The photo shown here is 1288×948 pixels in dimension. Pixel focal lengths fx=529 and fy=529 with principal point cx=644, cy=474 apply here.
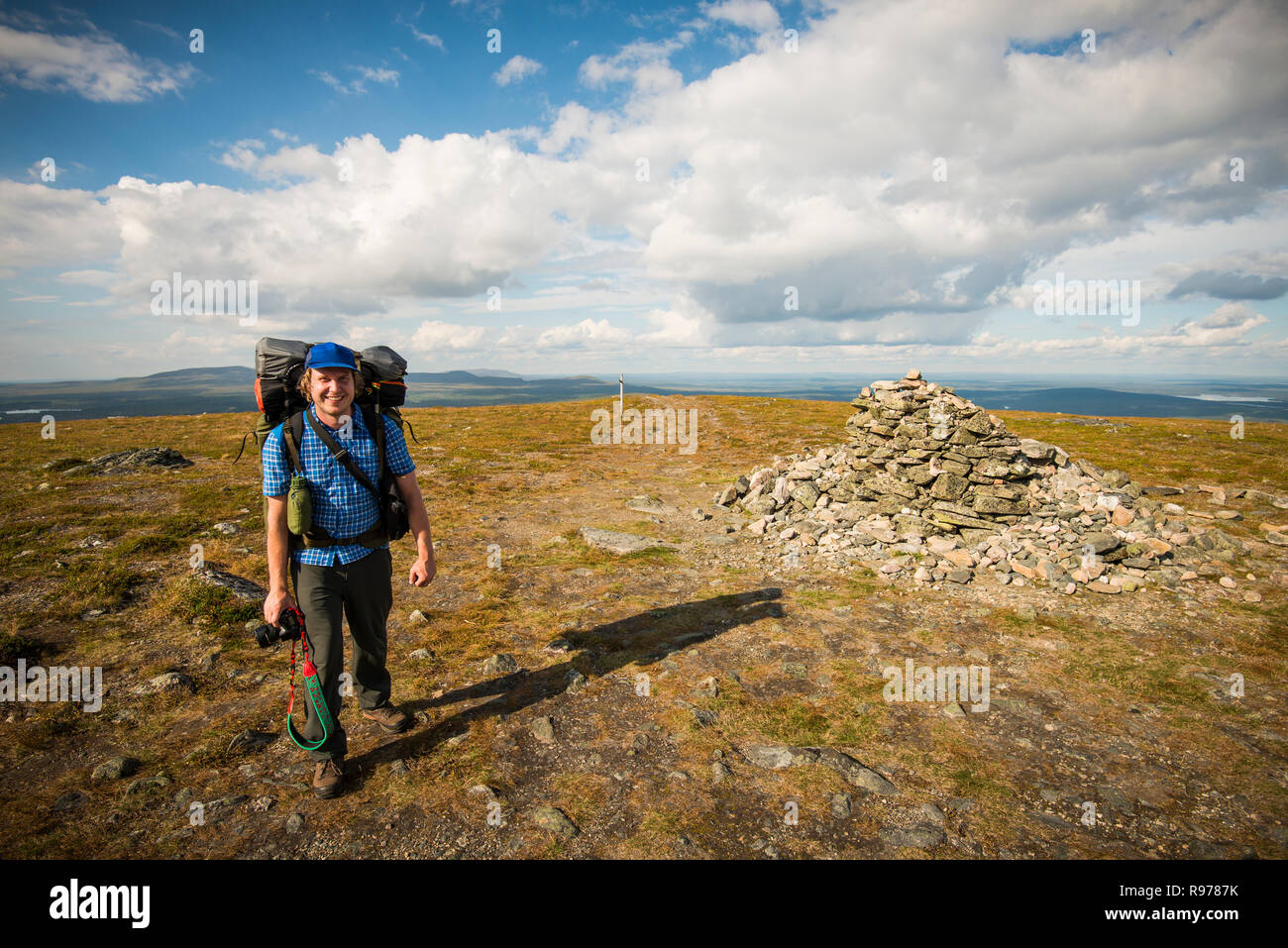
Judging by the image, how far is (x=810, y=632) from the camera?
10180 mm

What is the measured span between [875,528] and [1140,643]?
19.4ft

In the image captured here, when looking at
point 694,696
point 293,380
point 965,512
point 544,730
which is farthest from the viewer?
point 965,512

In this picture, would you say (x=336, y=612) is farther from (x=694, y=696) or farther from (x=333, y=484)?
(x=694, y=696)

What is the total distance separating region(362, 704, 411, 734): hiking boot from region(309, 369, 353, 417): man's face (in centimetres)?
386

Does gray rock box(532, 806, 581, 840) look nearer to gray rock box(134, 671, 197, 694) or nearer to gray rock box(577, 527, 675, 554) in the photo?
gray rock box(134, 671, 197, 694)

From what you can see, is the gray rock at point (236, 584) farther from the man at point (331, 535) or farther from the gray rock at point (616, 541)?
the gray rock at point (616, 541)

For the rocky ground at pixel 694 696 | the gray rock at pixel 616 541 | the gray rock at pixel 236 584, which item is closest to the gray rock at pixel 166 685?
the rocky ground at pixel 694 696

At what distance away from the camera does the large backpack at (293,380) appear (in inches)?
230

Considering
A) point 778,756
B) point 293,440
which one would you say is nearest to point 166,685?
point 293,440

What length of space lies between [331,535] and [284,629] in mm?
1067

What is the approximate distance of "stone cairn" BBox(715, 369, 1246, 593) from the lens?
41.1 feet

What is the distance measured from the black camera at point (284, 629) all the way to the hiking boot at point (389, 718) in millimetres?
1725

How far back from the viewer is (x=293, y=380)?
594 cm
